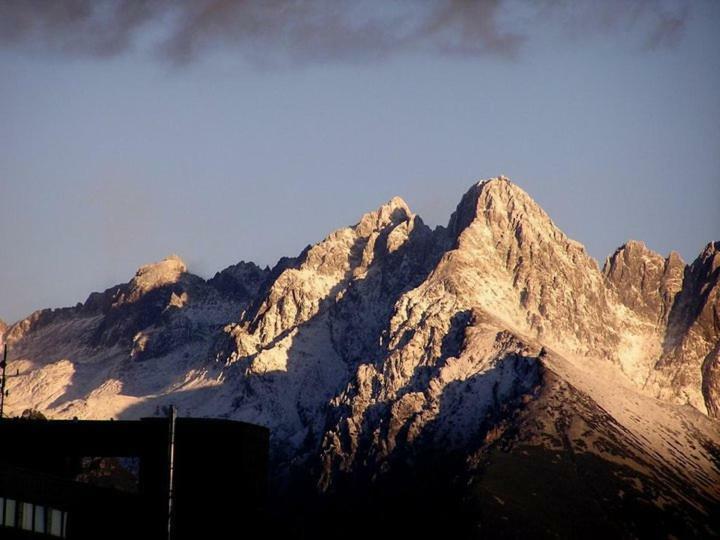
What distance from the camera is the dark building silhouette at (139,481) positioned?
486 ft

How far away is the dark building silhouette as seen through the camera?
148 meters

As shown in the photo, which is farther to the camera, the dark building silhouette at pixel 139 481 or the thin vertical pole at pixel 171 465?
the dark building silhouette at pixel 139 481

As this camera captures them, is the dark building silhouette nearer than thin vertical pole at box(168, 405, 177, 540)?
No

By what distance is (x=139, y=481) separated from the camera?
165875mm

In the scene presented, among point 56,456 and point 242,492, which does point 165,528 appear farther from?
point 56,456

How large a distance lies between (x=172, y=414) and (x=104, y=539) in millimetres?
16627

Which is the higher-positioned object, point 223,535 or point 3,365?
point 3,365

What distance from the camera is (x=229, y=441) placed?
6496 inches

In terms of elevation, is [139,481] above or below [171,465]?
below

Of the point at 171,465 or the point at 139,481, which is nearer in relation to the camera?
the point at 171,465

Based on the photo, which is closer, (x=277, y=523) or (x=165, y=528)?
(x=165, y=528)

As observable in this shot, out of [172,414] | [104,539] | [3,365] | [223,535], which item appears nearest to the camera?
[172,414]

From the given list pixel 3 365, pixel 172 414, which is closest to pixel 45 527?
pixel 172 414

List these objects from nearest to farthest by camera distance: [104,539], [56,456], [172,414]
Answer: [172,414]
[104,539]
[56,456]
